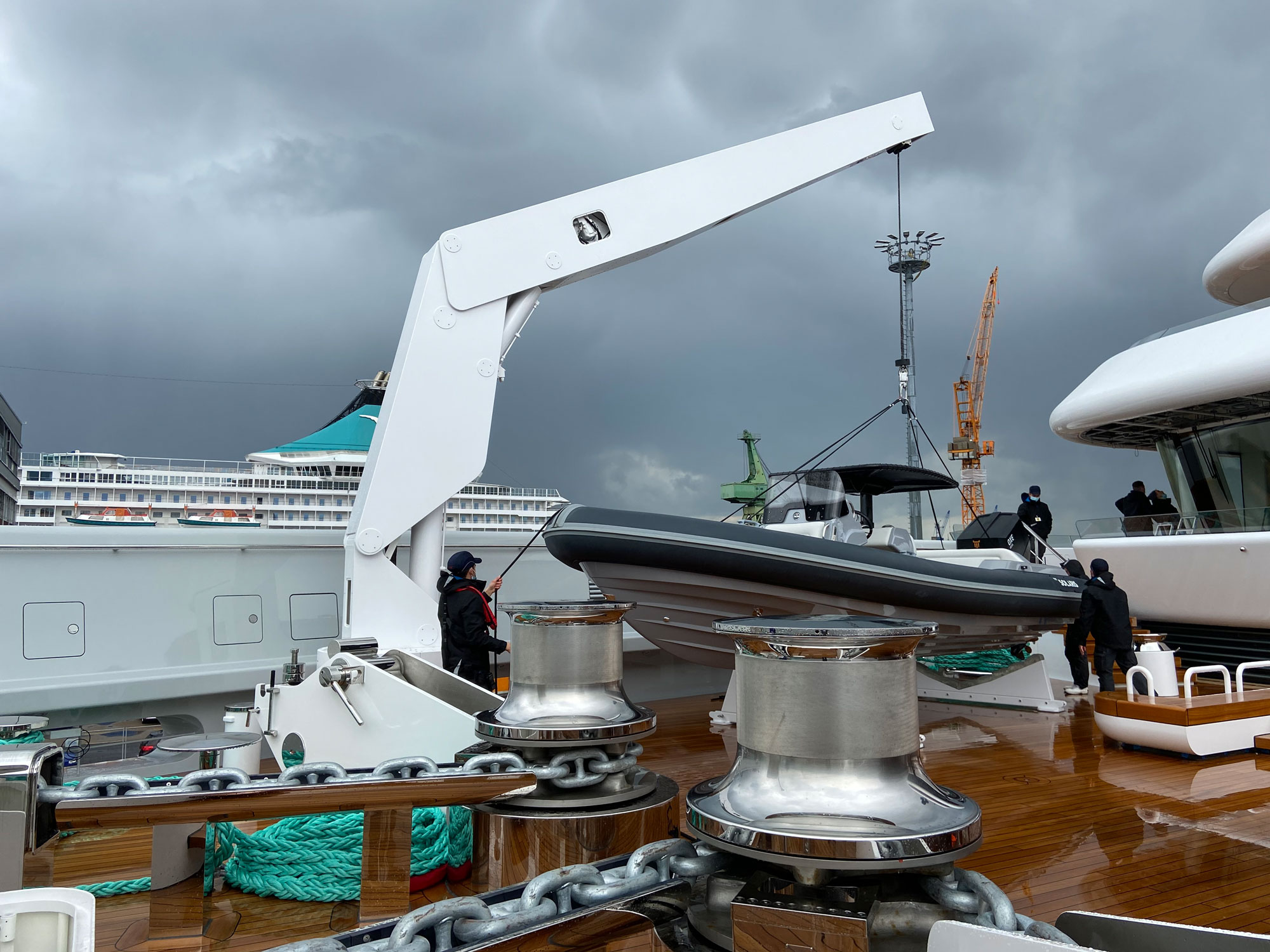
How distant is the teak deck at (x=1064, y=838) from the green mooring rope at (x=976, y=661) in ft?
3.61

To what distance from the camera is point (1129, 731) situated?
447 cm

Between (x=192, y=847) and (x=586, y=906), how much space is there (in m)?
1.43

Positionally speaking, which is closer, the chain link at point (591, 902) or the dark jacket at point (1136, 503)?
the chain link at point (591, 902)

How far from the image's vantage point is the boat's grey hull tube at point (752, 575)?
3.88 m

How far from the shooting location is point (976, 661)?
6367mm

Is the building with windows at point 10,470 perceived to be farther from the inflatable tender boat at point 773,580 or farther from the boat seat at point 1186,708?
the boat seat at point 1186,708

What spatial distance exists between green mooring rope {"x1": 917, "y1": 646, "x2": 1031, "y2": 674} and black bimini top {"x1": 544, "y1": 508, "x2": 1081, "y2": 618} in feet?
7.04

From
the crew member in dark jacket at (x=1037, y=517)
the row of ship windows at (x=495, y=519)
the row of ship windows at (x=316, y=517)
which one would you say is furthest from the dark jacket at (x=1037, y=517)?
the row of ship windows at (x=495, y=519)

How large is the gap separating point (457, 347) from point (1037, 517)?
7289 mm

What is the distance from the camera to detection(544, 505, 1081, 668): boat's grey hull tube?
3.88 m

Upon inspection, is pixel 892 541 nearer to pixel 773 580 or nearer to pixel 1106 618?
pixel 773 580

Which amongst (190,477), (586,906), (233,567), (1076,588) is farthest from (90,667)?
(190,477)

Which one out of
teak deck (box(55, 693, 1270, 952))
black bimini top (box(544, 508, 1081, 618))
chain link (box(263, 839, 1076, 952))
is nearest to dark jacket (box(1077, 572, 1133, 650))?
teak deck (box(55, 693, 1270, 952))

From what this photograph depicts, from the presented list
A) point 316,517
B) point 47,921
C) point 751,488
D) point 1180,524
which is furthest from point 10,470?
point 47,921
